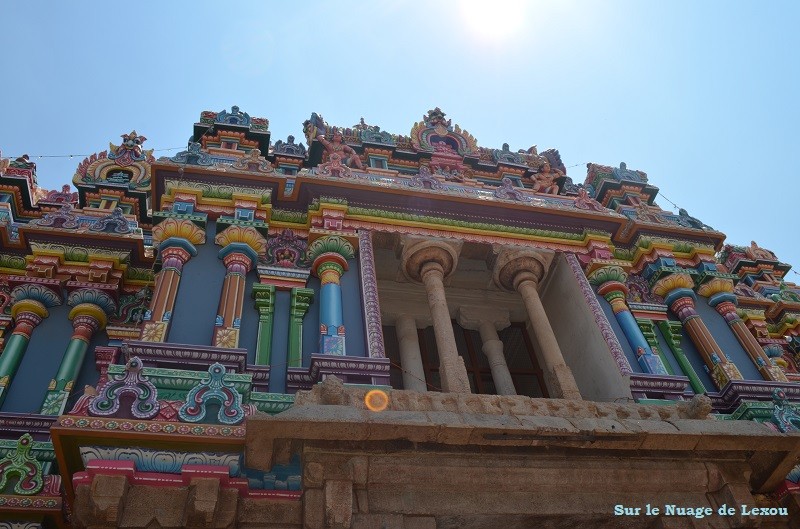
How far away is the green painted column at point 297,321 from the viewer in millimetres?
7914

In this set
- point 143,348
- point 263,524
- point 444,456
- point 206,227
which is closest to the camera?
point 263,524

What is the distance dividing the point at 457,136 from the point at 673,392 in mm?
6415

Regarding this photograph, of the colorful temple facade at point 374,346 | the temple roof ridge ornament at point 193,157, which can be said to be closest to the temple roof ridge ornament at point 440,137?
the colorful temple facade at point 374,346

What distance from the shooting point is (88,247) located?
10.1 m

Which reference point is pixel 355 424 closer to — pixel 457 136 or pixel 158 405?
pixel 158 405

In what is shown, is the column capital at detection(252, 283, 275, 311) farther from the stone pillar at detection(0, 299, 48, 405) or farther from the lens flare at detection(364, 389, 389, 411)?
the stone pillar at detection(0, 299, 48, 405)

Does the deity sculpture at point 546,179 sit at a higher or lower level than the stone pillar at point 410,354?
higher

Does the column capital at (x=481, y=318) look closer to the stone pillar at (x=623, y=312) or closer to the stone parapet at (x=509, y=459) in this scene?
the stone pillar at (x=623, y=312)

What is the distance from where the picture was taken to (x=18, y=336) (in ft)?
29.1

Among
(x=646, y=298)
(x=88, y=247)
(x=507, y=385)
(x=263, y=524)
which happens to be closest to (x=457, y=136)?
(x=646, y=298)

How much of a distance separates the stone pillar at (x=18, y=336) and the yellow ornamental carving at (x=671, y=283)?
7.95 meters

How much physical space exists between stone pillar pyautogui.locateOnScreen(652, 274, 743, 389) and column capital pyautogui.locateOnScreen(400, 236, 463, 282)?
9.81 ft

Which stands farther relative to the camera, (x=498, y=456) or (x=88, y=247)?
(x=88, y=247)

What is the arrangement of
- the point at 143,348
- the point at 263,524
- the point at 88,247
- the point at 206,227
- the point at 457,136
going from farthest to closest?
the point at 457,136 < the point at 88,247 < the point at 206,227 < the point at 143,348 < the point at 263,524
